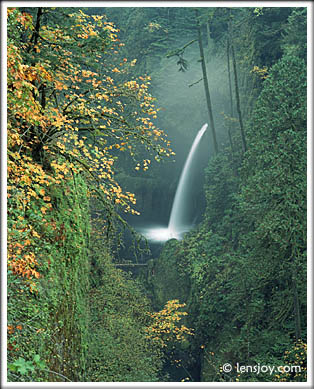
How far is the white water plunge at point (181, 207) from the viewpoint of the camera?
11.1 metres

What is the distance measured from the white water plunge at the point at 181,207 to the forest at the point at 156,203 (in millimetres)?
57

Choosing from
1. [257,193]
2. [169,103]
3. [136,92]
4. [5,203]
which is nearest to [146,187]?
[169,103]

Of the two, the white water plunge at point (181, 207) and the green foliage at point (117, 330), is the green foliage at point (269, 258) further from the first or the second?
the white water plunge at point (181, 207)

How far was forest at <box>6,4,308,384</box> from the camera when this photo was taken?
3564 mm

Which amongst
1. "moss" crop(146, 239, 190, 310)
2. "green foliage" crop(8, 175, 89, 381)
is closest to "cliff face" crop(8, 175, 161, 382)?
"green foliage" crop(8, 175, 89, 381)

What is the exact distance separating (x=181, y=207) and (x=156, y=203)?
0.93 metres

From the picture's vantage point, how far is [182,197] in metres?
12.2

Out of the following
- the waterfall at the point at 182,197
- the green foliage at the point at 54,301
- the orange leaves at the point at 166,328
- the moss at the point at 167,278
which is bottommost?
the orange leaves at the point at 166,328

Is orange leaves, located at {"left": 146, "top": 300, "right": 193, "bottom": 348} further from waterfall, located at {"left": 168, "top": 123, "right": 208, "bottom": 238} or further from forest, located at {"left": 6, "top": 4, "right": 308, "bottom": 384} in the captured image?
waterfall, located at {"left": 168, "top": 123, "right": 208, "bottom": 238}

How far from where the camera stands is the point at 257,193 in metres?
5.91

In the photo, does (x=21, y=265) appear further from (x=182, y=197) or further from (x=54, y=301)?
(x=182, y=197)

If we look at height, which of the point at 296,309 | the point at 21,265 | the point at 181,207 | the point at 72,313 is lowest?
the point at 296,309

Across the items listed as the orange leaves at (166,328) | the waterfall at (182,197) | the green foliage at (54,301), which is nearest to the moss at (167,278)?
the orange leaves at (166,328)

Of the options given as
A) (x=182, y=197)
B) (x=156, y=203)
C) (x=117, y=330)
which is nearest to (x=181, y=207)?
(x=182, y=197)
